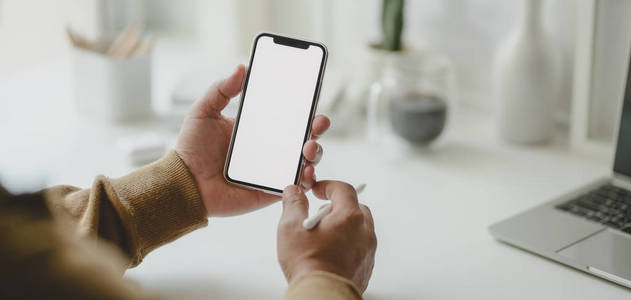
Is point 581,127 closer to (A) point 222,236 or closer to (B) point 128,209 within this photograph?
(A) point 222,236

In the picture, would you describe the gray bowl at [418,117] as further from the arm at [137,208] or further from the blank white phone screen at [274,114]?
the arm at [137,208]

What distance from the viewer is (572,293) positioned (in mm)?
828

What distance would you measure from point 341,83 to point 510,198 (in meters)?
0.42

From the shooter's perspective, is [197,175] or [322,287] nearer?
[322,287]

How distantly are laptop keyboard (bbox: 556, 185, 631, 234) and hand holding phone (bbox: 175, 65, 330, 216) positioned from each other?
1.22ft

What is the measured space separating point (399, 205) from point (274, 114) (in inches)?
9.9

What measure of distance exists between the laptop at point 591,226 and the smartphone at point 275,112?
0.94 ft

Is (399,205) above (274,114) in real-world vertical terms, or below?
below

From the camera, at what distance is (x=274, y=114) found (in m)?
0.93

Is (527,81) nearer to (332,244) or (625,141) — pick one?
(625,141)

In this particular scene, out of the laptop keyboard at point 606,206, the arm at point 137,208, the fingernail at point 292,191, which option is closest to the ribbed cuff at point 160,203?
the arm at point 137,208

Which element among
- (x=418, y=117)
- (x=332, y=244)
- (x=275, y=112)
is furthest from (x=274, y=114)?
(x=418, y=117)

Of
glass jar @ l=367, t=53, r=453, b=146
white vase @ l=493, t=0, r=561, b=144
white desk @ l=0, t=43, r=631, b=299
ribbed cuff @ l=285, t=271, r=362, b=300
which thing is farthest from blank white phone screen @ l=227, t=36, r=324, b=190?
white vase @ l=493, t=0, r=561, b=144

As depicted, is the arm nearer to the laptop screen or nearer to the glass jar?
the glass jar
